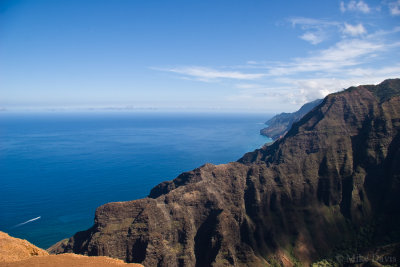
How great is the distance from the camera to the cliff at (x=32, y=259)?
38.1 m

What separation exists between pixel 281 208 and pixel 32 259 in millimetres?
89949

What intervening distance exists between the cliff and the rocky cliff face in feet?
104

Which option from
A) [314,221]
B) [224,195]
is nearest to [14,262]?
[224,195]

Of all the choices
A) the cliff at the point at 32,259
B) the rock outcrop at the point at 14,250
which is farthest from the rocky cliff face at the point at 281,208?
the cliff at the point at 32,259

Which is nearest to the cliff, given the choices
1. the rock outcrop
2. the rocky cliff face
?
the rock outcrop

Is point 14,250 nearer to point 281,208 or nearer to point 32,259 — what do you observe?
point 32,259

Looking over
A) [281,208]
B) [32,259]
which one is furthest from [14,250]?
[281,208]

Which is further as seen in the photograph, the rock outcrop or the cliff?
the rock outcrop

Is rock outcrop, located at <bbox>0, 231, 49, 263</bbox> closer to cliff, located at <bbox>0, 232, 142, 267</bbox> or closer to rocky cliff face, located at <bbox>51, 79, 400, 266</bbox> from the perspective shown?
cliff, located at <bbox>0, 232, 142, 267</bbox>

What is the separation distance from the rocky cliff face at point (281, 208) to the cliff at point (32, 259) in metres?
31.6

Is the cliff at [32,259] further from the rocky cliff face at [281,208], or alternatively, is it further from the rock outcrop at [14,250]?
the rocky cliff face at [281,208]

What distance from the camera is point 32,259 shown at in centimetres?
3894

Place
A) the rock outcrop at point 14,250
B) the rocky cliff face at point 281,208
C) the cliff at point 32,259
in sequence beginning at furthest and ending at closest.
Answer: the rocky cliff face at point 281,208 → the rock outcrop at point 14,250 → the cliff at point 32,259

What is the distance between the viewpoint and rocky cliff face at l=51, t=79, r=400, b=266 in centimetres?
8125
